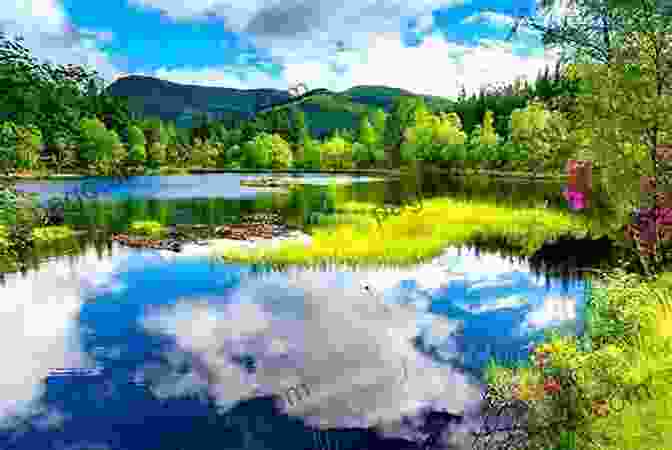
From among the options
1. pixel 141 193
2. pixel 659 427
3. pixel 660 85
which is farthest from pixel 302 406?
pixel 141 193

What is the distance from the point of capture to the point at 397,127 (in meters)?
163

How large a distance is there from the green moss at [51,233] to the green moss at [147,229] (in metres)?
4.75

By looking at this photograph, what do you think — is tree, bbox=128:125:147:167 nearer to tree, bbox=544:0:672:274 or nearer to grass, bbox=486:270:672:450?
tree, bbox=544:0:672:274

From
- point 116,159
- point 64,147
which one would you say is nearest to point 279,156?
point 116,159

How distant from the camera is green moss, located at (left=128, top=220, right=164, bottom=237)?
4072 cm

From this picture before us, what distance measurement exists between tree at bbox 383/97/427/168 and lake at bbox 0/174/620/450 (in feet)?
422

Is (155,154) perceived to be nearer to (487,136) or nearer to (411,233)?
(487,136)

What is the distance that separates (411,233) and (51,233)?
28.5m

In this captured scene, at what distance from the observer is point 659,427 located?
8.67 m

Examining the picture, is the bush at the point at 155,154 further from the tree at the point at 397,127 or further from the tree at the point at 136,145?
the tree at the point at 397,127

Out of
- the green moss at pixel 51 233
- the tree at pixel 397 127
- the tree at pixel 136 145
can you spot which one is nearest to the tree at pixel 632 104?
the green moss at pixel 51 233

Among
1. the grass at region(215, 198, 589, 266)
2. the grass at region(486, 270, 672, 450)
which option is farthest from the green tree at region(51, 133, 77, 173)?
the grass at region(215, 198, 589, 266)

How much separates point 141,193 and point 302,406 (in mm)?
71499

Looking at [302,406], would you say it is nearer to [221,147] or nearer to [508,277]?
[508,277]
